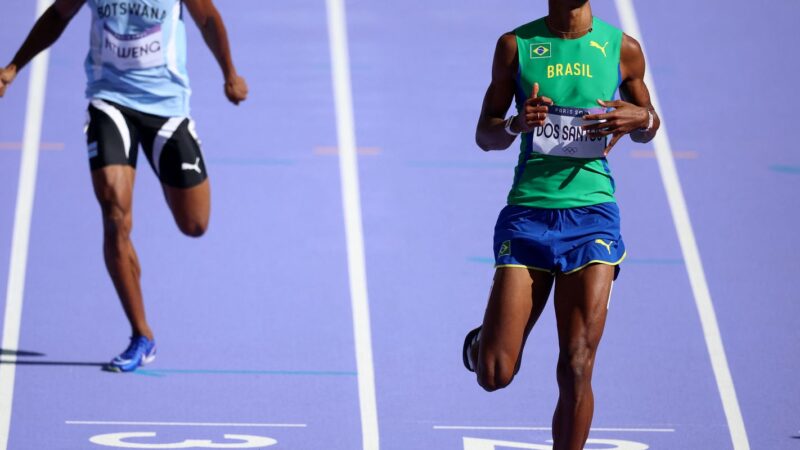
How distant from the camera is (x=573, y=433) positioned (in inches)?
223

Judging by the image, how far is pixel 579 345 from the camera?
18.5 ft

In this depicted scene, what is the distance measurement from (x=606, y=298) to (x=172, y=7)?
2.83 m

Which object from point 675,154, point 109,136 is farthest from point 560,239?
point 675,154

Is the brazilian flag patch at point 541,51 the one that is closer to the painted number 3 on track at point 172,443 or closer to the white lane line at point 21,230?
the painted number 3 on track at point 172,443

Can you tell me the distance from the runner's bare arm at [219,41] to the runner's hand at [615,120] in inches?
92.2

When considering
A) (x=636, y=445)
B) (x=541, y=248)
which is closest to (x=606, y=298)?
(x=541, y=248)

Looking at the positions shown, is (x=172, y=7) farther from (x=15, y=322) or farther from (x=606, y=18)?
(x=606, y=18)

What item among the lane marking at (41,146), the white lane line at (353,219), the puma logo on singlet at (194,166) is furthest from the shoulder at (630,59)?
the lane marking at (41,146)

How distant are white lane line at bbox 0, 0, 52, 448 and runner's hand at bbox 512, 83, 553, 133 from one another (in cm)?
259

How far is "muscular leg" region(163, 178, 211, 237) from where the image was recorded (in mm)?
7543

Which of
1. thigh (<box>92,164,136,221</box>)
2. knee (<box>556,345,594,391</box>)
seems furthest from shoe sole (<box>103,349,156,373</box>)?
knee (<box>556,345,594,391</box>)

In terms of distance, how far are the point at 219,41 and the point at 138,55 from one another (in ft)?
1.31

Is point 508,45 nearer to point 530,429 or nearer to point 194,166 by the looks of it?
point 530,429

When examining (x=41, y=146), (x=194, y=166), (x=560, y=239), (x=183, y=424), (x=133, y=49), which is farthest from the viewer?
(x=41, y=146)
